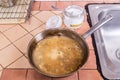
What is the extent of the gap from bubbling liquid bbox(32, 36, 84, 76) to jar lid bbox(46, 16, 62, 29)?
12 cm

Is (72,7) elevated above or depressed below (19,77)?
above

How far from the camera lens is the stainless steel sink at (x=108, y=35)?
76 centimetres

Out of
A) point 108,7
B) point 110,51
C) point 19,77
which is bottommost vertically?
point 110,51

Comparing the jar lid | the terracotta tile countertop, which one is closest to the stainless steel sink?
the terracotta tile countertop

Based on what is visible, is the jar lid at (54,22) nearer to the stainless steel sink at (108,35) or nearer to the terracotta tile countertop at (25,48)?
the terracotta tile countertop at (25,48)

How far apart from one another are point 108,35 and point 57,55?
0.43m

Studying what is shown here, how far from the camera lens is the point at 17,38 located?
81 cm

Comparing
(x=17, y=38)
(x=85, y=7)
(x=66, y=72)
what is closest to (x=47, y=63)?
(x=66, y=72)

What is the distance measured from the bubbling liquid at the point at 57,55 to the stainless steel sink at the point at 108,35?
0.11 metres

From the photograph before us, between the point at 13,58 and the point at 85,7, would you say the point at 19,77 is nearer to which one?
the point at 13,58

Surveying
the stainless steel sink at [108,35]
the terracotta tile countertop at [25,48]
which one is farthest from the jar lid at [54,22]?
the stainless steel sink at [108,35]

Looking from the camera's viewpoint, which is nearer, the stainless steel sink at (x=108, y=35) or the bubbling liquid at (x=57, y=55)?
the bubbling liquid at (x=57, y=55)

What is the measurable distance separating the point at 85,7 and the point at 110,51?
257mm

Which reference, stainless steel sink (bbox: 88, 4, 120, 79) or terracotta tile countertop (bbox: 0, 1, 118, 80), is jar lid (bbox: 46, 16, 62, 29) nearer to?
terracotta tile countertop (bbox: 0, 1, 118, 80)
